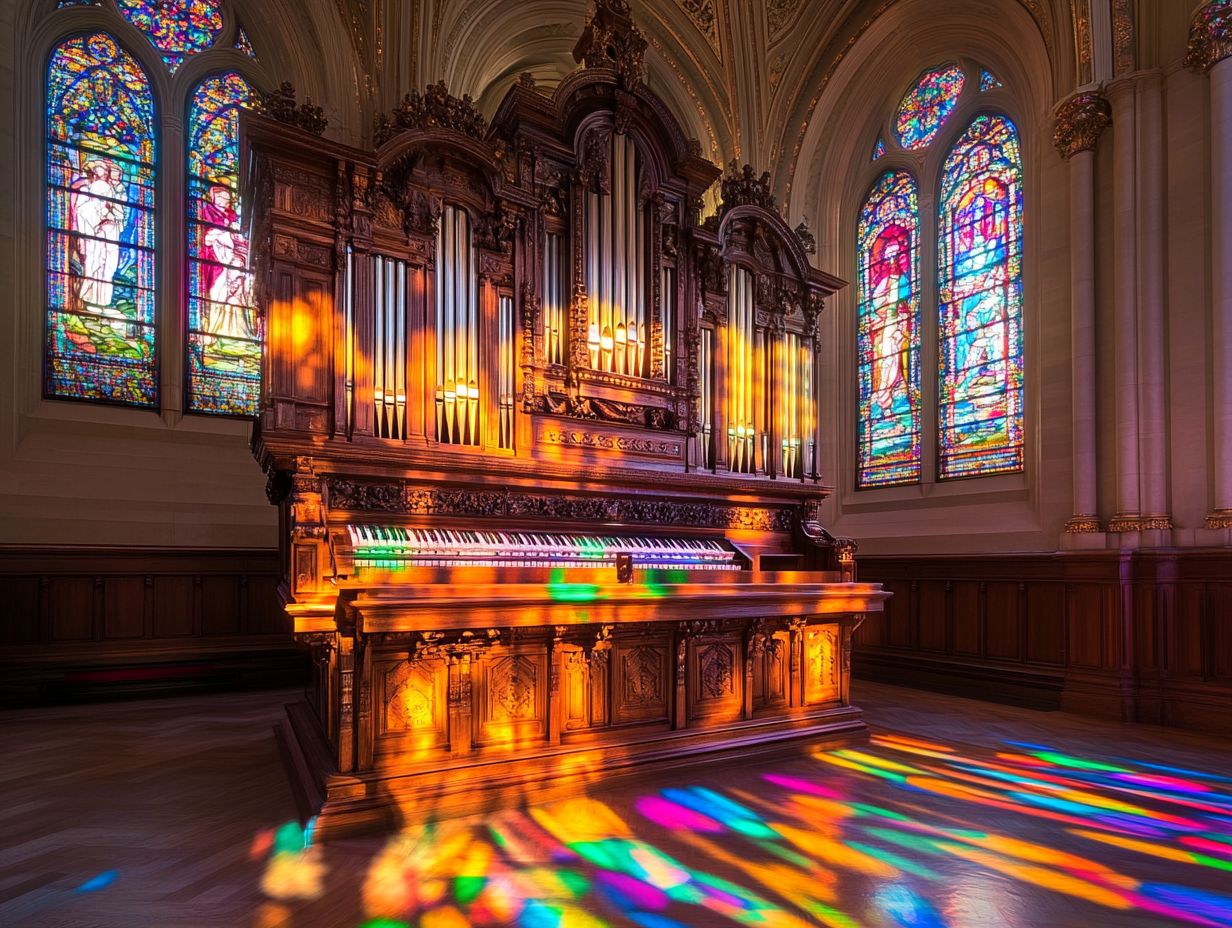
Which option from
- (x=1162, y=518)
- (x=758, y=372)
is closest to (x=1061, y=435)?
(x=1162, y=518)

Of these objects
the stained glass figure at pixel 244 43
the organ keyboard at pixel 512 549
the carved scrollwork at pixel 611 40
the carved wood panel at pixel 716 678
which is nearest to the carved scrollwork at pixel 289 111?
the carved scrollwork at pixel 611 40

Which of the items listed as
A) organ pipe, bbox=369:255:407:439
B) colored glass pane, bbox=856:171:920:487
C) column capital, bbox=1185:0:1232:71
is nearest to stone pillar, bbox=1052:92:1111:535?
column capital, bbox=1185:0:1232:71

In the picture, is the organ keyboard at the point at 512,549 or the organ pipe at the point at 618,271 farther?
the organ pipe at the point at 618,271

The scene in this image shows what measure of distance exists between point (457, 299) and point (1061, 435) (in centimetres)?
616

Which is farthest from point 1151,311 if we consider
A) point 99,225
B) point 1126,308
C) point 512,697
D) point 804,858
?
point 99,225

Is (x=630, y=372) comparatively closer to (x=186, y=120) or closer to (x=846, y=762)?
(x=846, y=762)

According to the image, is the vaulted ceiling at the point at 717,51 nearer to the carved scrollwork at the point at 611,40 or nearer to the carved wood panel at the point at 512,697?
the carved scrollwork at the point at 611,40

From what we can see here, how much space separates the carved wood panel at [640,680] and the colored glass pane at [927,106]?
8124mm

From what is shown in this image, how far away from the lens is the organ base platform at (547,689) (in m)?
3.82

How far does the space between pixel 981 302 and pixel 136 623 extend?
988cm

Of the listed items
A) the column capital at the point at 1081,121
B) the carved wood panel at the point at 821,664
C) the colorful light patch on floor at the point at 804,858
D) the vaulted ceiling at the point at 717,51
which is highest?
the vaulted ceiling at the point at 717,51

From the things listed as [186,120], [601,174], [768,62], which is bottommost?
[601,174]

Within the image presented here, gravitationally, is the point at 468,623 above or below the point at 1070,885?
above

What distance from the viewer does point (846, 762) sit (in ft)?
16.7
